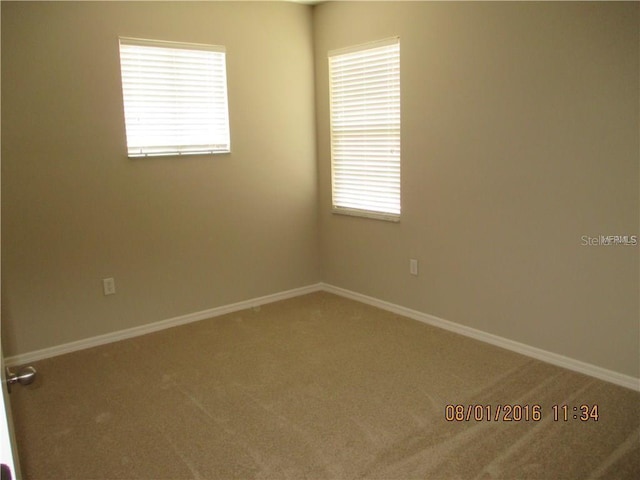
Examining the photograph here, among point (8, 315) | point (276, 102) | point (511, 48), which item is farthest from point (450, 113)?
point (8, 315)

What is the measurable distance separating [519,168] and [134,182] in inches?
101

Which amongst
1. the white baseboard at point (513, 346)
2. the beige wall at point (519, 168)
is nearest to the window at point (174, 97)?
the beige wall at point (519, 168)

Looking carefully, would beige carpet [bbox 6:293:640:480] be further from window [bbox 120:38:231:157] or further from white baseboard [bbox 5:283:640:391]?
window [bbox 120:38:231:157]

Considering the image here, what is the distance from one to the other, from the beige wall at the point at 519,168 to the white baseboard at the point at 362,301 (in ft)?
0.16

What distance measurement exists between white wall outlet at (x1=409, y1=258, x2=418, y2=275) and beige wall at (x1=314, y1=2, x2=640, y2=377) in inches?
1.5

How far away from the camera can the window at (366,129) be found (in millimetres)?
3975

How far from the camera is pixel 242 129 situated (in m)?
4.22

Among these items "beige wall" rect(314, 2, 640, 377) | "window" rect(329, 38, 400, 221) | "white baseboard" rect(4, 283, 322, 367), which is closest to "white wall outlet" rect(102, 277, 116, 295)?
"white baseboard" rect(4, 283, 322, 367)

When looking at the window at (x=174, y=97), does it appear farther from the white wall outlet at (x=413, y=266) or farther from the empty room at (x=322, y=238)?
the white wall outlet at (x=413, y=266)

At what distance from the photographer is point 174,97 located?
12.7 feet

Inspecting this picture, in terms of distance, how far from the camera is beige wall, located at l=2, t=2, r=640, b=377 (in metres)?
2.90

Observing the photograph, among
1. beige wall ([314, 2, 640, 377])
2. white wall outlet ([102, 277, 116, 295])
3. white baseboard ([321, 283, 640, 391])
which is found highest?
beige wall ([314, 2, 640, 377])
